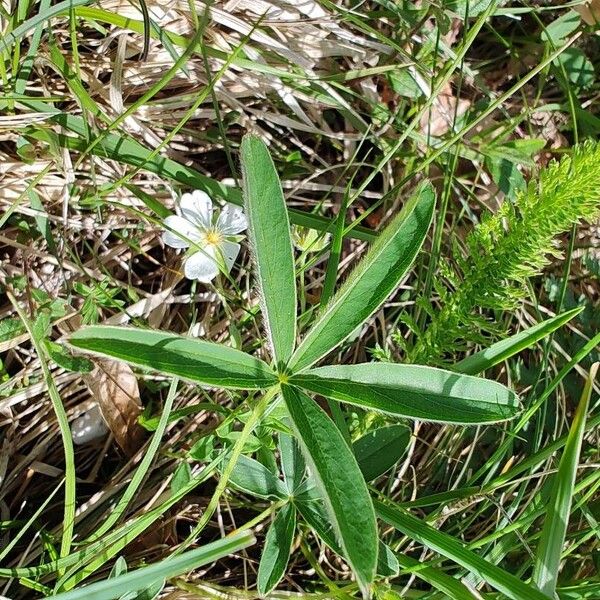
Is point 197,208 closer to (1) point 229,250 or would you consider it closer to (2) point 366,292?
(1) point 229,250

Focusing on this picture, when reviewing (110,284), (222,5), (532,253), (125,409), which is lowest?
(125,409)

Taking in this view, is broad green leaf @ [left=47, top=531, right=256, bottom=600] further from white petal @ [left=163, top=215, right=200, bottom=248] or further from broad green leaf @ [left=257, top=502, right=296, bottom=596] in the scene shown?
white petal @ [left=163, top=215, right=200, bottom=248]

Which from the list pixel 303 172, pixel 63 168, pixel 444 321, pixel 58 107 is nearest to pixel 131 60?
pixel 58 107

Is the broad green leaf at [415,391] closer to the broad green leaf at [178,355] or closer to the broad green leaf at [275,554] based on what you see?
the broad green leaf at [178,355]

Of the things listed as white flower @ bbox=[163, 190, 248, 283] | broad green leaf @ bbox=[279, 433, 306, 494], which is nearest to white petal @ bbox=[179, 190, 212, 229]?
white flower @ bbox=[163, 190, 248, 283]

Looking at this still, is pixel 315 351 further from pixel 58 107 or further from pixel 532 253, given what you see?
pixel 58 107
